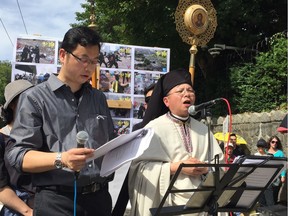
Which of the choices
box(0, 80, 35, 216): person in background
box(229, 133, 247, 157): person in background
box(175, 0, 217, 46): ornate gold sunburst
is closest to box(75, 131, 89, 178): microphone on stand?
box(0, 80, 35, 216): person in background

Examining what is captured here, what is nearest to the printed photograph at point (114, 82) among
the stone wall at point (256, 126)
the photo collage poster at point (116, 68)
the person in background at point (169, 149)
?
the photo collage poster at point (116, 68)

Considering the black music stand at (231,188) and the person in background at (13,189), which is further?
the person in background at (13,189)

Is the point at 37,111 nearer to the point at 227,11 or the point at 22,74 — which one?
the point at 22,74

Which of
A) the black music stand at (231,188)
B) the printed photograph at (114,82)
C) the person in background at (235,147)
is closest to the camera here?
the black music stand at (231,188)

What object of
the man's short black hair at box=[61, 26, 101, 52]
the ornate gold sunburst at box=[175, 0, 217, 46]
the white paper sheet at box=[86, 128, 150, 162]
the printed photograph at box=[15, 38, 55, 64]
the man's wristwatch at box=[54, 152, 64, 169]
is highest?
the ornate gold sunburst at box=[175, 0, 217, 46]

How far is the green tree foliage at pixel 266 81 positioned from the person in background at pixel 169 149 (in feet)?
27.9

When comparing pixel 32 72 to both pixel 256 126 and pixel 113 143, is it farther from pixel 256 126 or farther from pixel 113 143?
pixel 256 126

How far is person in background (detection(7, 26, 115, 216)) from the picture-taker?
2.08 metres

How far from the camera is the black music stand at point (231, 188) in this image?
2.34 meters

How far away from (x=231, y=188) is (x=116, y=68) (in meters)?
2.82

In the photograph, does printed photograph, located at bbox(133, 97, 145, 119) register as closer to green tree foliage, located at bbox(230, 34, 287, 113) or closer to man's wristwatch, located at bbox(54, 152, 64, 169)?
man's wristwatch, located at bbox(54, 152, 64, 169)

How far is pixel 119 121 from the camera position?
495 centimetres

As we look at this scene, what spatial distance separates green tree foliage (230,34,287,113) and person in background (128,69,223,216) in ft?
27.9

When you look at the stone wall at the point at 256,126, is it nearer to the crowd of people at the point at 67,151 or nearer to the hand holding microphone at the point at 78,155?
the crowd of people at the point at 67,151
